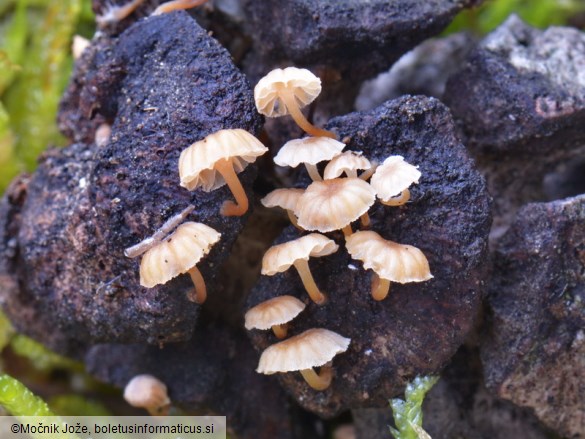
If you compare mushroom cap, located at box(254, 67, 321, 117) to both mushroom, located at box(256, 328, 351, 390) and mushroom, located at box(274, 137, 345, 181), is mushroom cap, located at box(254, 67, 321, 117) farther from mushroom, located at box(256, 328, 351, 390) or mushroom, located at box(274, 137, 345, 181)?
mushroom, located at box(256, 328, 351, 390)

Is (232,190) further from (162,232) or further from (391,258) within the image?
(391,258)

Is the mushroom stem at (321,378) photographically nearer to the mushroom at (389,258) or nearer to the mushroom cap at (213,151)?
the mushroom at (389,258)

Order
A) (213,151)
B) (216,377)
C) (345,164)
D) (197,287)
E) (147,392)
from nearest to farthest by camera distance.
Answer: (213,151)
(345,164)
(197,287)
(147,392)
(216,377)

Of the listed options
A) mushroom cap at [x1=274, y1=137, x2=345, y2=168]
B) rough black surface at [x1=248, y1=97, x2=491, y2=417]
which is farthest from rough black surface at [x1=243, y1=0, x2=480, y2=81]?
mushroom cap at [x1=274, y1=137, x2=345, y2=168]

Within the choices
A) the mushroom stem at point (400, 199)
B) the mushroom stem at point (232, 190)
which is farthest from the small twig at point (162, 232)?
the mushroom stem at point (400, 199)

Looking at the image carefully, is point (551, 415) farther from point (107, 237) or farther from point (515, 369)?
point (107, 237)

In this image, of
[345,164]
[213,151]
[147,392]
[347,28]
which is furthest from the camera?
[147,392]

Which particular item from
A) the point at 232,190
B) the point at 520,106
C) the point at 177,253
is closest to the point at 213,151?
the point at 232,190
